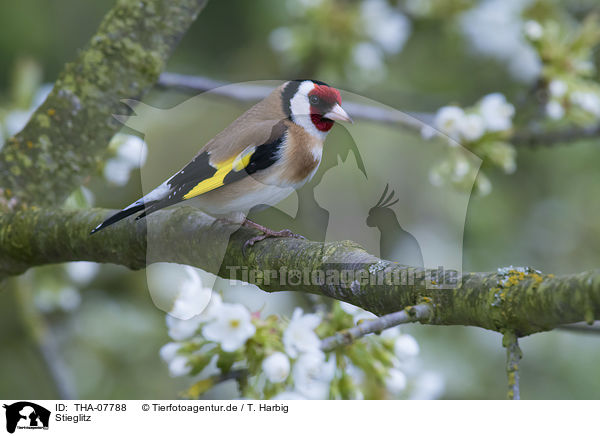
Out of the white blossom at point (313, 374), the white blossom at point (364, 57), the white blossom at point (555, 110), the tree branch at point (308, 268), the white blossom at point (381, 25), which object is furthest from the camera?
the white blossom at point (381, 25)

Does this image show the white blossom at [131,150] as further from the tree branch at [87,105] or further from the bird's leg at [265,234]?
the bird's leg at [265,234]

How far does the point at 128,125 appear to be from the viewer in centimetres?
201

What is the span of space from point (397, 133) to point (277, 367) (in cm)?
224

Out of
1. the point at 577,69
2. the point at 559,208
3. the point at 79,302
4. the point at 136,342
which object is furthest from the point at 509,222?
the point at 79,302

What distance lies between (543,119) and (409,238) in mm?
1062

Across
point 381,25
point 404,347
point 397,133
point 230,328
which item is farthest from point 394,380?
point 397,133

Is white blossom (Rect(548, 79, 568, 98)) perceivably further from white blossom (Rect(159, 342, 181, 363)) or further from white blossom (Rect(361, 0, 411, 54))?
white blossom (Rect(159, 342, 181, 363))

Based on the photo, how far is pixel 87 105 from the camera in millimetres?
1909

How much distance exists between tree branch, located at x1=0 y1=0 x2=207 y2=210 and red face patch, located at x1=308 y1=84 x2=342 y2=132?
539 mm

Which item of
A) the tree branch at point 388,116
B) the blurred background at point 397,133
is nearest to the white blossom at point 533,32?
the blurred background at point 397,133

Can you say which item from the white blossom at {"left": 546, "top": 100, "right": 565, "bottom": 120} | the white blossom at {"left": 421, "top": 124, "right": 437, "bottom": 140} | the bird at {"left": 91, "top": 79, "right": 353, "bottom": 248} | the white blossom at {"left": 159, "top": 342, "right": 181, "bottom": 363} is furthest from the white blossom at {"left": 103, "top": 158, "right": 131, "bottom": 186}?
the white blossom at {"left": 546, "top": 100, "right": 565, "bottom": 120}

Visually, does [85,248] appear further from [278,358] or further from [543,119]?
[543,119]

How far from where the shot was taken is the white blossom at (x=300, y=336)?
1.46m

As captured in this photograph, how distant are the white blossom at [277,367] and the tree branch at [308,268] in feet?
0.53
